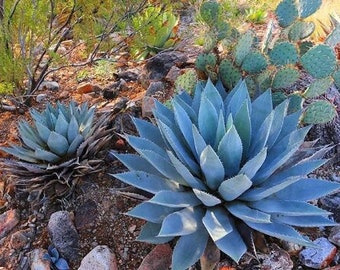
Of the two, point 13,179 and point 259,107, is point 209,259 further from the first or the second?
point 13,179

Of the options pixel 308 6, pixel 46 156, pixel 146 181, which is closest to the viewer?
pixel 146 181

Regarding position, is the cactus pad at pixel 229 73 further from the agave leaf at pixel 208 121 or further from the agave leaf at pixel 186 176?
the agave leaf at pixel 186 176

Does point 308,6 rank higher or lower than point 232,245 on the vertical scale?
higher

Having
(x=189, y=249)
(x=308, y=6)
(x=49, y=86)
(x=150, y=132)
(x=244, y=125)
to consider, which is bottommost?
(x=49, y=86)

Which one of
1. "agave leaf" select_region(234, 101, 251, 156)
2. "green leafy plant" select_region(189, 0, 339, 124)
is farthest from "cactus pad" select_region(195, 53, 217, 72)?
"agave leaf" select_region(234, 101, 251, 156)

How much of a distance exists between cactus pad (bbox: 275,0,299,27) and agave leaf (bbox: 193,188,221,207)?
1.56 meters

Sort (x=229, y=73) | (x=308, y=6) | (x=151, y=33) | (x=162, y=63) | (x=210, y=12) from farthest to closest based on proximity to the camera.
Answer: (x=151, y=33)
(x=162, y=63)
(x=210, y=12)
(x=308, y=6)
(x=229, y=73)

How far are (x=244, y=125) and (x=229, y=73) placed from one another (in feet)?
2.22

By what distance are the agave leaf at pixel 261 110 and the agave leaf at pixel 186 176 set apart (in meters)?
0.47

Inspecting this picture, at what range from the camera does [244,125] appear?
91.3 inches

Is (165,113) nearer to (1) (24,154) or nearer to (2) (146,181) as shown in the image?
(2) (146,181)

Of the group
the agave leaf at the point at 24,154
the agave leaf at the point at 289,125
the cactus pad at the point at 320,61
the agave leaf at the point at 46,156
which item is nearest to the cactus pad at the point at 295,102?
→ the cactus pad at the point at 320,61

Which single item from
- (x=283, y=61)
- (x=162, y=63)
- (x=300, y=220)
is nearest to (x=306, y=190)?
(x=300, y=220)

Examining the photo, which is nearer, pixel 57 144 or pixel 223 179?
pixel 223 179
